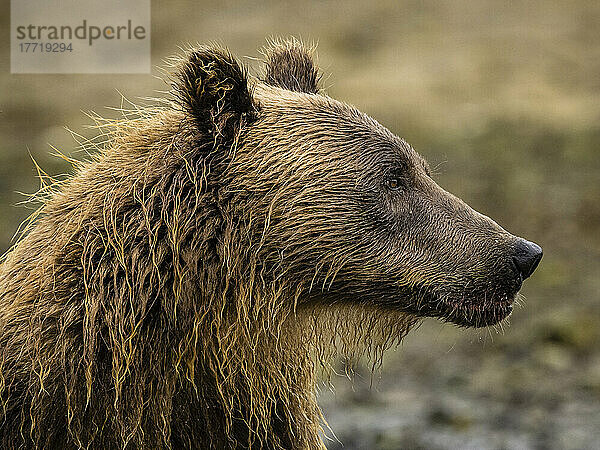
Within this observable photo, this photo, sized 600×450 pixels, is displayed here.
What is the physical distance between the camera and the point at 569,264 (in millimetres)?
13656

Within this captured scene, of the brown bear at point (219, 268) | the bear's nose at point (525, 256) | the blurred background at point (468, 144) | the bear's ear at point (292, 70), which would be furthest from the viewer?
the blurred background at point (468, 144)

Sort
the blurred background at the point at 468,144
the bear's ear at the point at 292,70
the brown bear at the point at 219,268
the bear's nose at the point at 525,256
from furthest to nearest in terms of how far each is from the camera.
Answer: the blurred background at the point at 468,144, the bear's ear at the point at 292,70, the bear's nose at the point at 525,256, the brown bear at the point at 219,268

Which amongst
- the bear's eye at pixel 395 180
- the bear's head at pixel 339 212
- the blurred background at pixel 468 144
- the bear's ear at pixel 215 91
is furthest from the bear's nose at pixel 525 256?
the bear's ear at pixel 215 91

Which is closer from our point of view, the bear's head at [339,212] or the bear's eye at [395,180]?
the bear's head at [339,212]

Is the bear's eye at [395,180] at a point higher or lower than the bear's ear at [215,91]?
lower

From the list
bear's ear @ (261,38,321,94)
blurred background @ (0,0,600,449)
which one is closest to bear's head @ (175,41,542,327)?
bear's ear @ (261,38,321,94)

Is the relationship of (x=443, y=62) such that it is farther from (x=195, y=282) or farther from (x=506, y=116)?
(x=195, y=282)

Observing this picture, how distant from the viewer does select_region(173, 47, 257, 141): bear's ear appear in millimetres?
4840

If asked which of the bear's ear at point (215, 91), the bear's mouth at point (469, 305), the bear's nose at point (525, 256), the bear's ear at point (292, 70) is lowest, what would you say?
the bear's mouth at point (469, 305)

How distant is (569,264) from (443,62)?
904 cm

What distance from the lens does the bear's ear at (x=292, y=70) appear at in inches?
226

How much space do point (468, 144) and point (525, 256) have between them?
13.4m

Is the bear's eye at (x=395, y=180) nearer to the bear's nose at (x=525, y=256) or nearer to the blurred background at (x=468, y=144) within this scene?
the bear's nose at (x=525, y=256)

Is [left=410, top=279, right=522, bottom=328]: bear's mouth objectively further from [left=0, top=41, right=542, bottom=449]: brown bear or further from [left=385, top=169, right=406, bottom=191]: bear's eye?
[left=385, top=169, right=406, bottom=191]: bear's eye
